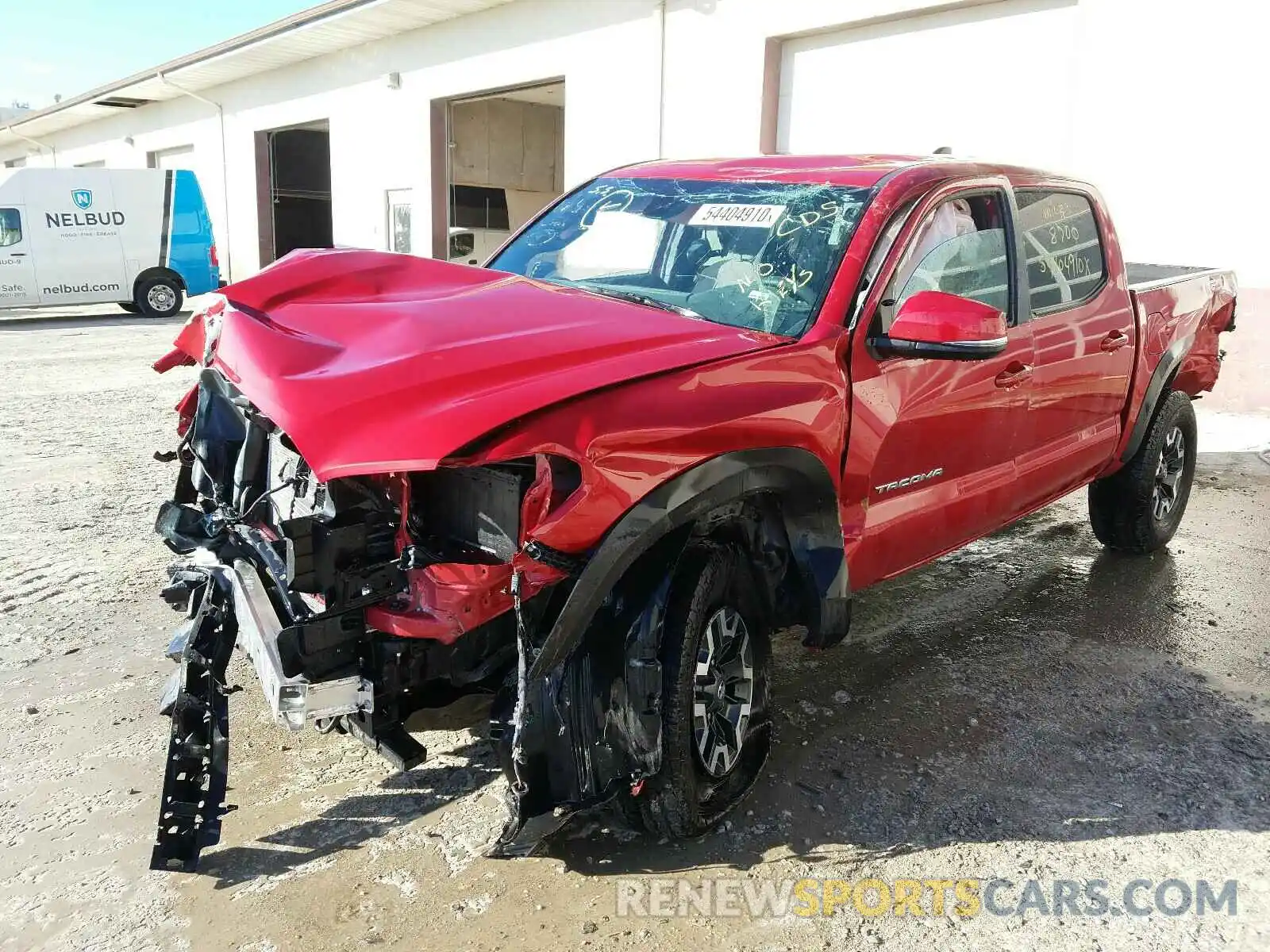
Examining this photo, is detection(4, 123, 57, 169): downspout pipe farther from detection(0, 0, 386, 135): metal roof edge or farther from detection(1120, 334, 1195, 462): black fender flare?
detection(1120, 334, 1195, 462): black fender flare

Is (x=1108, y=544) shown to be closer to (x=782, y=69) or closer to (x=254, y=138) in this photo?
(x=782, y=69)

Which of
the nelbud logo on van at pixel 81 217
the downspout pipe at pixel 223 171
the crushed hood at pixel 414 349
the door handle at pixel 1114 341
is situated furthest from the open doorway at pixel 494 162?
the crushed hood at pixel 414 349

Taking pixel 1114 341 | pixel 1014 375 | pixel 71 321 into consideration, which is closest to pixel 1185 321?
pixel 1114 341

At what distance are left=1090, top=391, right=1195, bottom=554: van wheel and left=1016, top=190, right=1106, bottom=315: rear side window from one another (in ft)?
3.67

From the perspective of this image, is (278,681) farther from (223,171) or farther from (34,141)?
(34,141)

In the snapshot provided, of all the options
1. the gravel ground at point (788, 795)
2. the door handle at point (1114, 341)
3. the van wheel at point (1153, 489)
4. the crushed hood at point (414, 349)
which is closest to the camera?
the crushed hood at point (414, 349)

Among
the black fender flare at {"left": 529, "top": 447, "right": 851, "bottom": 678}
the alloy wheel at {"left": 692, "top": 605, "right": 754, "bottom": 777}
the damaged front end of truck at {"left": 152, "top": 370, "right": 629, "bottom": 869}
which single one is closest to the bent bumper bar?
the damaged front end of truck at {"left": 152, "top": 370, "right": 629, "bottom": 869}

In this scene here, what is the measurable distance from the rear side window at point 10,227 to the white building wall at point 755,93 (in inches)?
199

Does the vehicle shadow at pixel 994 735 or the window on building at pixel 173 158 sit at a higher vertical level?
the window on building at pixel 173 158

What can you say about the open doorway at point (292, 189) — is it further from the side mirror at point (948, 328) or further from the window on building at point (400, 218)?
the side mirror at point (948, 328)

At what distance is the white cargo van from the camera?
15180mm

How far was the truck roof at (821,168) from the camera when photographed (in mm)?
3475

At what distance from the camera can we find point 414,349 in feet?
8.08

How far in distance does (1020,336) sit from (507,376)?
A: 2216mm
